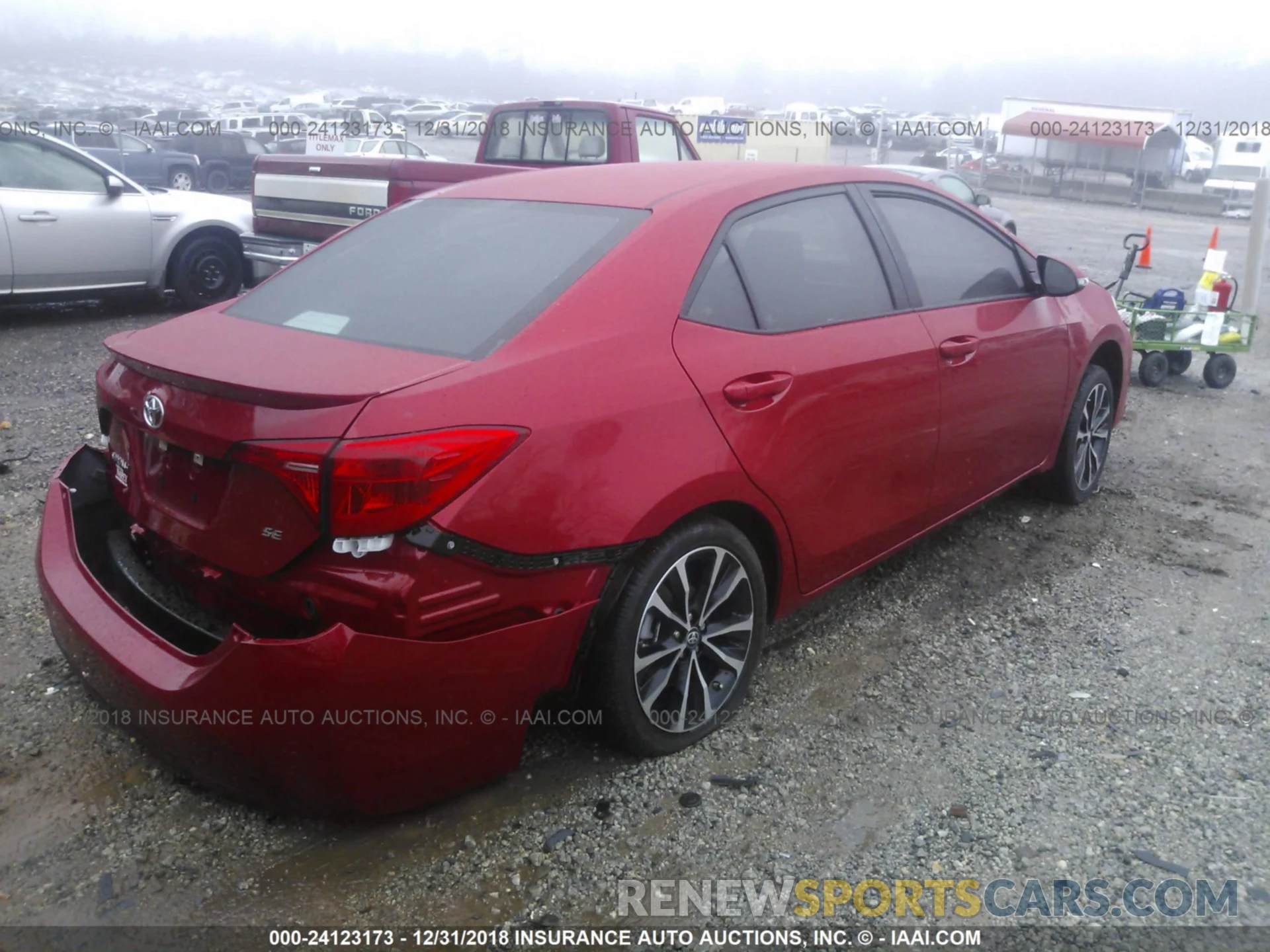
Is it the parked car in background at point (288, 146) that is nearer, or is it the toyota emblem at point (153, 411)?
the toyota emblem at point (153, 411)

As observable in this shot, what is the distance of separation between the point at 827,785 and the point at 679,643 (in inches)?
23.1

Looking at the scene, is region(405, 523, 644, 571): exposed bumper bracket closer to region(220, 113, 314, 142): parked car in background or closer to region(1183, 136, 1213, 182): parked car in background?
region(220, 113, 314, 142): parked car in background

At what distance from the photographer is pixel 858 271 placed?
366 centimetres

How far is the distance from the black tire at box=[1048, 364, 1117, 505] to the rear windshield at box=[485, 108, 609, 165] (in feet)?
18.9

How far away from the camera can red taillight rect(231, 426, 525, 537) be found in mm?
2295

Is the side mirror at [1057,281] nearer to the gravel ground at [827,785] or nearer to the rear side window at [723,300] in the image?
the gravel ground at [827,785]

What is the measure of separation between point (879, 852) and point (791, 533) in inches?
37.9

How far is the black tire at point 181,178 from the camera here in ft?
78.5

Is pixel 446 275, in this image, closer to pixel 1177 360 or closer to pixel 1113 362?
pixel 1113 362

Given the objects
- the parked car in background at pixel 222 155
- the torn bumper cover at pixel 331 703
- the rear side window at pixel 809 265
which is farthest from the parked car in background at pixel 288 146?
the torn bumper cover at pixel 331 703

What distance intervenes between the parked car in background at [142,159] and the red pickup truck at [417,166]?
605 inches

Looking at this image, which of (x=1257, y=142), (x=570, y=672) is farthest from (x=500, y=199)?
(x=1257, y=142)

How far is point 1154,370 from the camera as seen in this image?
26.4 feet

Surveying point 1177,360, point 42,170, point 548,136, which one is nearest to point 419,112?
point 548,136
